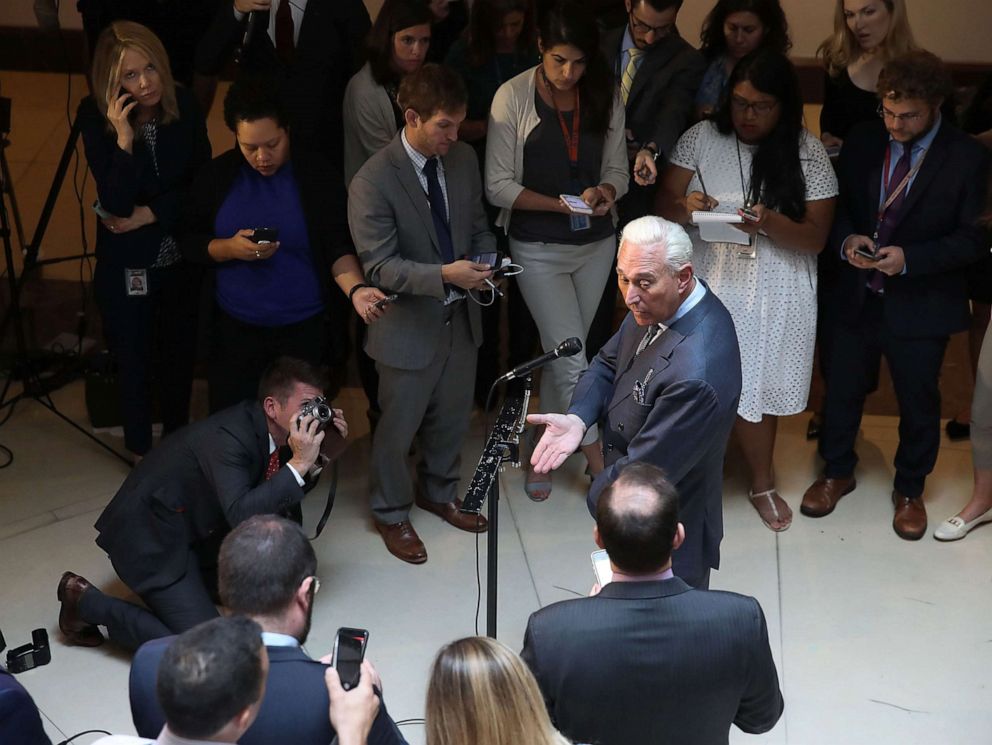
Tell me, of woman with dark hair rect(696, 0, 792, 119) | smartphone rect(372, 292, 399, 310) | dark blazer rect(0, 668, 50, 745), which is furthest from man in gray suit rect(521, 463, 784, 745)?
woman with dark hair rect(696, 0, 792, 119)

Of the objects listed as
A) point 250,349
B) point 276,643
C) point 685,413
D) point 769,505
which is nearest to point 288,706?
point 276,643

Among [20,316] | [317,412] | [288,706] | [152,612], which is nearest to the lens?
[288,706]

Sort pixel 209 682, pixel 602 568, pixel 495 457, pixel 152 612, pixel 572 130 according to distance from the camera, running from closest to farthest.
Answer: pixel 209 682, pixel 602 568, pixel 495 457, pixel 152 612, pixel 572 130

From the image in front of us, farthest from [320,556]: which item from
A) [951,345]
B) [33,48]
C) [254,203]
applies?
[33,48]

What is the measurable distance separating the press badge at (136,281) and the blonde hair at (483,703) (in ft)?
9.17

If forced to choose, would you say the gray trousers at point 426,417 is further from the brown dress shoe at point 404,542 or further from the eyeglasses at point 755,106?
the eyeglasses at point 755,106

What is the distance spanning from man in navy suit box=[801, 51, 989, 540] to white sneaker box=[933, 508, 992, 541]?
6cm

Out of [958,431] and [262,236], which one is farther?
[958,431]

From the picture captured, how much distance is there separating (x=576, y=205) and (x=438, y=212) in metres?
0.49

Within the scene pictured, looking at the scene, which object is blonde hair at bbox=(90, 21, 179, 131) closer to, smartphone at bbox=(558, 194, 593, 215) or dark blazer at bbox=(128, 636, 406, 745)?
smartphone at bbox=(558, 194, 593, 215)

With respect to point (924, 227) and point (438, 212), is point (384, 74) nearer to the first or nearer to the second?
point (438, 212)

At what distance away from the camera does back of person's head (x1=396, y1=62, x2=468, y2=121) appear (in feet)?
12.8

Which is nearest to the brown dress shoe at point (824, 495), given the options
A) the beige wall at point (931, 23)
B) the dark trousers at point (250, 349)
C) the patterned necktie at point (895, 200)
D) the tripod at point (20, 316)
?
the patterned necktie at point (895, 200)

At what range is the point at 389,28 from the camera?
4.31 metres
